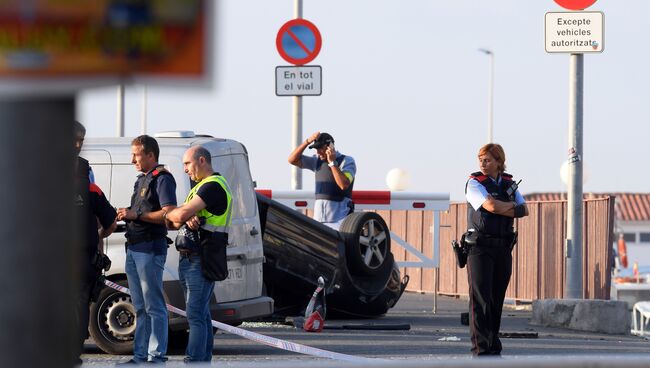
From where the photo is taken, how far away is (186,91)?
2299 mm

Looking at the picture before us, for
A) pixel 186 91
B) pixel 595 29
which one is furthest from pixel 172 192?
pixel 186 91

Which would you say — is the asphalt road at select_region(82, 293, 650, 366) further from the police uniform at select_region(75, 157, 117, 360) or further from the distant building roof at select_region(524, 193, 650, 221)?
the distant building roof at select_region(524, 193, 650, 221)

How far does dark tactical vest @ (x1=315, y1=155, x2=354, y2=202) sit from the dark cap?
0.21 metres

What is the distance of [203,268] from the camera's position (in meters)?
9.57

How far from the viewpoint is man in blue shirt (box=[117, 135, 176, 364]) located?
974 centimetres

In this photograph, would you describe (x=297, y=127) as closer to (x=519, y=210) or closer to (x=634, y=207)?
(x=519, y=210)

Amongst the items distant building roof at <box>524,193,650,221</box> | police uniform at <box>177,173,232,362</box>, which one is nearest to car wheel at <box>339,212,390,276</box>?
police uniform at <box>177,173,232,362</box>

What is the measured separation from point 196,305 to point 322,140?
526cm

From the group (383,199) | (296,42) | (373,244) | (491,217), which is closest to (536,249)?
(383,199)

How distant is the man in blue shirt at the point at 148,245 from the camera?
974 centimetres

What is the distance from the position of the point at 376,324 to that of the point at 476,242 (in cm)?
418

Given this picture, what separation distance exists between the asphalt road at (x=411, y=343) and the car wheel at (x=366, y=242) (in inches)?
23.2

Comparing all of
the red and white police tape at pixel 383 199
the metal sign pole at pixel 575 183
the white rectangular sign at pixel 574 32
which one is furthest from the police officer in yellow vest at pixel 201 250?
the red and white police tape at pixel 383 199

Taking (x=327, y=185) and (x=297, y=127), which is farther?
(x=297, y=127)
